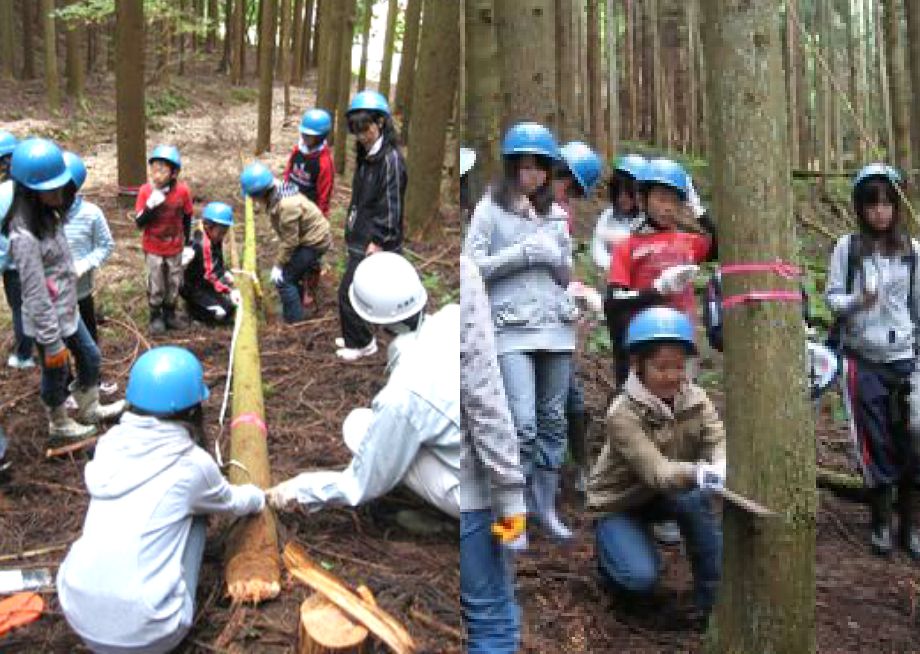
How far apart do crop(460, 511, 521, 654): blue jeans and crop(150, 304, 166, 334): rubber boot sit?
12.9 feet

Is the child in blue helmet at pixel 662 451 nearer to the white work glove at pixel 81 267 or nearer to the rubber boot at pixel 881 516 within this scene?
the rubber boot at pixel 881 516

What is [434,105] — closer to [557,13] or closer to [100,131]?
[557,13]

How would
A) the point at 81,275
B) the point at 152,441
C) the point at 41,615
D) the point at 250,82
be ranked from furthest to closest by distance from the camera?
1. the point at 250,82
2. the point at 81,275
3. the point at 41,615
4. the point at 152,441

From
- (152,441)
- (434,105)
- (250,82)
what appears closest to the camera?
(152,441)

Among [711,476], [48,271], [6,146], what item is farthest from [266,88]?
[711,476]

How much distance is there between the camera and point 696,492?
2.02 metres

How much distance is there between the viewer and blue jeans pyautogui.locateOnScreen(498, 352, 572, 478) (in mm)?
1898

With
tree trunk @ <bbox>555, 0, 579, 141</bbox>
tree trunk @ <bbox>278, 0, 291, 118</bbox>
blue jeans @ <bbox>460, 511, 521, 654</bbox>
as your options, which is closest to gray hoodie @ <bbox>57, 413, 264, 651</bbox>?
blue jeans @ <bbox>460, 511, 521, 654</bbox>

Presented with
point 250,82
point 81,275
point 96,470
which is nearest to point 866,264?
point 96,470

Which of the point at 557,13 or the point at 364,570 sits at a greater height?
the point at 557,13

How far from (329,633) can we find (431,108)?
14.4ft

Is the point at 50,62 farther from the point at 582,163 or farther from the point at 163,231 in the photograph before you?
the point at 582,163

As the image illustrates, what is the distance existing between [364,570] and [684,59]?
5.37 ft

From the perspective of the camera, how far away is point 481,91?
167 centimetres
